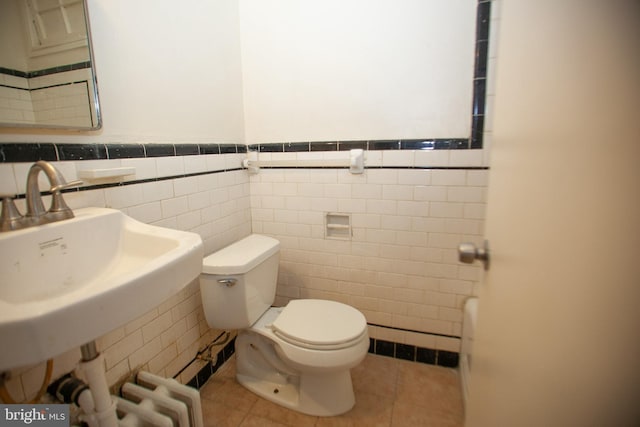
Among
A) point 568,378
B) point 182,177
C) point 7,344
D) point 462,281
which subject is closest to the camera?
point 568,378

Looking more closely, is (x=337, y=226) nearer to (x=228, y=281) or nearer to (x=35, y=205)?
(x=228, y=281)

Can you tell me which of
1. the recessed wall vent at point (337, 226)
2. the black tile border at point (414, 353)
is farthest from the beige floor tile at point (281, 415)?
the recessed wall vent at point (337, 226)

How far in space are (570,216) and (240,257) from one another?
127cm

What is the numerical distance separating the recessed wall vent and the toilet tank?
0.42m

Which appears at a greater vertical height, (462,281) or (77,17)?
(77,17)

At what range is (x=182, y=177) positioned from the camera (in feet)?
4.66

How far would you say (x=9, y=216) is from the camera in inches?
31.2

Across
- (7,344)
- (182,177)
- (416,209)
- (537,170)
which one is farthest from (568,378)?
(182,177)

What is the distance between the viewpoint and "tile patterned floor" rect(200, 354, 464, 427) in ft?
4.67

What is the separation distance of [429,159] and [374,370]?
1.21 m

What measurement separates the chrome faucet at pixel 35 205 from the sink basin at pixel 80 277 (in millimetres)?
35

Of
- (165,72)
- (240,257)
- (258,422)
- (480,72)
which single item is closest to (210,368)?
(258,422)

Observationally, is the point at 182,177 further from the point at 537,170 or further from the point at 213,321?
the point at 537,170

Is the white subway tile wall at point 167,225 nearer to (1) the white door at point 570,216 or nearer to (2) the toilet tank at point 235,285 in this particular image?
(2) the toilet tank at point 235,285
